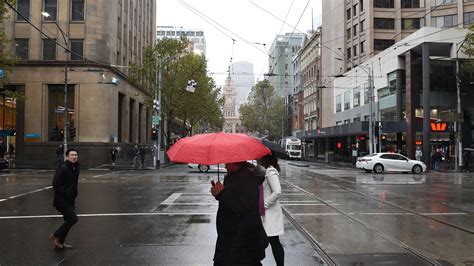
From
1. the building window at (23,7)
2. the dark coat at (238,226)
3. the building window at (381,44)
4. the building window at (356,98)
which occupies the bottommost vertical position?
the dark coat at (238,226)

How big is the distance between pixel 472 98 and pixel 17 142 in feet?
140

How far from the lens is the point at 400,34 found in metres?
56.5

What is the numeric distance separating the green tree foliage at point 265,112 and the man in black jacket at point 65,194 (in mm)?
90008

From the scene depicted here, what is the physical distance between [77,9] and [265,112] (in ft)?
205

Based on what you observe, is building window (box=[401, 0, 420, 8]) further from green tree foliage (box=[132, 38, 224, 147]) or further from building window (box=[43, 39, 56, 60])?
building window (box=[43, 39, 56, 60])

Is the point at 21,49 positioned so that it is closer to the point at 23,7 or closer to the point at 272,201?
the point at 23,7

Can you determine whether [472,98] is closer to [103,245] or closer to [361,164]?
[361,164]

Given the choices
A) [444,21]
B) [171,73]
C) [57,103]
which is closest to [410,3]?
[444,21]

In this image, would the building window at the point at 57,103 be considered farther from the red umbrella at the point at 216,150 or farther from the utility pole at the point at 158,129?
the red umbrella at the point at 216,150

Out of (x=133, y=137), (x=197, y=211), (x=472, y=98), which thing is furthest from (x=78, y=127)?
(x=472, y=98)

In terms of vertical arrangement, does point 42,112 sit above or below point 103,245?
above

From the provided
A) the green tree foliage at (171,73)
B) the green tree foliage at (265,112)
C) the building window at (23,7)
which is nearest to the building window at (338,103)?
the green tree foliage at (171,73)

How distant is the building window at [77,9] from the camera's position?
39.8 metres

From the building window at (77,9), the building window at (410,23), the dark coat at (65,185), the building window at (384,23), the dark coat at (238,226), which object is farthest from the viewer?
the building window at (410,23)
